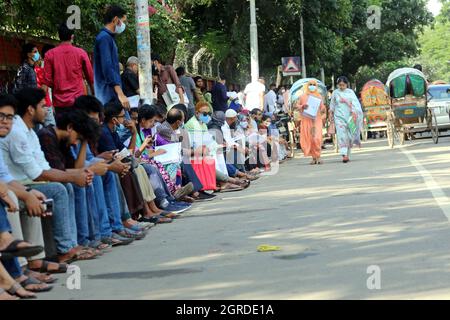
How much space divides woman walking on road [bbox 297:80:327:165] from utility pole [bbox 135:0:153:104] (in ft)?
21.1

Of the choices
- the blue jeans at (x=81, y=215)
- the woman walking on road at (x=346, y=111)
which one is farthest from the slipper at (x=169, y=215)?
the woman walking on road at (x=346, y=111)

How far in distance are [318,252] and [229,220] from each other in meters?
3.15

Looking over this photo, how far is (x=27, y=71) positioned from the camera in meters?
→ 13.0

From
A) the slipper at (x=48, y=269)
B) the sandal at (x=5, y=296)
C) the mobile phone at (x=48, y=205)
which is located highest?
the mobile phone at (x=48, y=205)

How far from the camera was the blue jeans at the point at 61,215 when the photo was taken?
8.66 m

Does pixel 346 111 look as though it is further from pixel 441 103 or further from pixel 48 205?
pixel 48 205

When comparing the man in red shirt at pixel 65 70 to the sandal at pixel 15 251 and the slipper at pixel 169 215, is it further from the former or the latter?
the sandal at pixel 15 251

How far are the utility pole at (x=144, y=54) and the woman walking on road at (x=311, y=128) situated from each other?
6.44 m

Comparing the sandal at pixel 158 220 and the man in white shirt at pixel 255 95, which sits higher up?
the man in white shirt at pixel 255 95

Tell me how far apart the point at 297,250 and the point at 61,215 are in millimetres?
2042

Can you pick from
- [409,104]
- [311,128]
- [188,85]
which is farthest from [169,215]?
[409,104]

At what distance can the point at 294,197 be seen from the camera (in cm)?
1404

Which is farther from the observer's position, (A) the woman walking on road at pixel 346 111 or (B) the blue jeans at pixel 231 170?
(A) the woman walking on road at pixel 346 111

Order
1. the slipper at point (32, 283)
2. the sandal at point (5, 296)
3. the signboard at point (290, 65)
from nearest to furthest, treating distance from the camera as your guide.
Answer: the sandal at point (5, 296), the slipper at point (32, 283), the signboard at point (290, 65)
